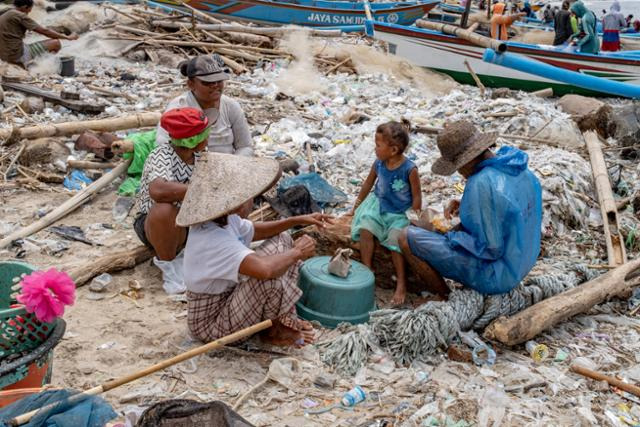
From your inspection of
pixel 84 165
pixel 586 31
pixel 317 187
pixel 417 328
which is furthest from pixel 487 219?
pixel 586 31

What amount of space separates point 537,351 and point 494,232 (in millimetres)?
726

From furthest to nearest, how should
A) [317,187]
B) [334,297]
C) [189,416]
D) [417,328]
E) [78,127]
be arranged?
[78,127]
[317,187]
[334,297]
[417,328]
[189,416]

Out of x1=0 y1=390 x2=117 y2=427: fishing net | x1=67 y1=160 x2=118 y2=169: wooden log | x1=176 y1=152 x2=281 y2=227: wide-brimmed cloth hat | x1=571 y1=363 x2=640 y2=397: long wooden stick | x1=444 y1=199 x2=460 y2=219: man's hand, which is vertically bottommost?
x1=571 y1=363 x2=640 y2=397: long wooden stick

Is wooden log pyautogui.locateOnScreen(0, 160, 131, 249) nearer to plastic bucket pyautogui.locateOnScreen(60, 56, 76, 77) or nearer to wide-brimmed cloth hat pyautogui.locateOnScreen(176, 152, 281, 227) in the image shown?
wide-brimmed cloth hat pyautogui.locateOnScreen(176, 152, 281, 227)

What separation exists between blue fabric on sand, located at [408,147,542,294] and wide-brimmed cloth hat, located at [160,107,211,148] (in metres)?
1.50

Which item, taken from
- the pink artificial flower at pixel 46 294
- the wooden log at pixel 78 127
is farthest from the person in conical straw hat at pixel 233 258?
the wooden log at pixel 78 127

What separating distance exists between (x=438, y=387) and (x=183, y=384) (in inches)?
51.3

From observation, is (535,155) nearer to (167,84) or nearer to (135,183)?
(135,183)

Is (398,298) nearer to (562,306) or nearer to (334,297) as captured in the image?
(334,297)

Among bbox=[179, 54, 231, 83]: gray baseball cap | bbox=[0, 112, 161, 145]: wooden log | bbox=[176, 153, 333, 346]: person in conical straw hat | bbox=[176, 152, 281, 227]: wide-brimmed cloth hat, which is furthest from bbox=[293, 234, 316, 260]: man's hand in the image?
bbox=[0, 112, 161, 145]: wooden log

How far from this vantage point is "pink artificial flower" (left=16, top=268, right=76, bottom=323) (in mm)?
2471

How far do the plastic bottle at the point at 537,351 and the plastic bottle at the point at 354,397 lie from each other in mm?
1094

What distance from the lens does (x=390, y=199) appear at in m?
4.62

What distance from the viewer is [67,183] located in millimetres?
5926
